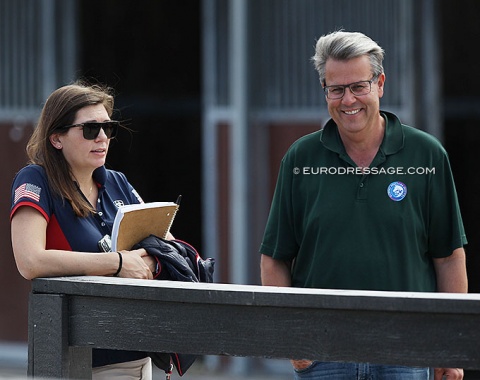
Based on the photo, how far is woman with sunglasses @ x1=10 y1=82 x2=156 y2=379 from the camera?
3391mm

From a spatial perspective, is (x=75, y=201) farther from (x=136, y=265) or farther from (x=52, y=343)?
(x=52, y=343)

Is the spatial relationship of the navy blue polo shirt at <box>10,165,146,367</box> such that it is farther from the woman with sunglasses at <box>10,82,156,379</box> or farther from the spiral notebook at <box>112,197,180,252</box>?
the spiral notebook at <box>112,197,180,252</box>

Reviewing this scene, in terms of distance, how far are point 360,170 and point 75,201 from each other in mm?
898

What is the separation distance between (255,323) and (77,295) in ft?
1.83

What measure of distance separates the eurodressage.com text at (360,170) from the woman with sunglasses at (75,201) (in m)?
0.57

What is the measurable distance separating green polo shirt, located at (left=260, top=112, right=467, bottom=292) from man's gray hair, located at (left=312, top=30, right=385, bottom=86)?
23 centimetres

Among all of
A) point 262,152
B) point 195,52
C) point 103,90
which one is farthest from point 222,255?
point 103,90

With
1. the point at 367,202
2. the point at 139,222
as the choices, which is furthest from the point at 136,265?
the point at 367,202

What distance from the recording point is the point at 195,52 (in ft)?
28.4

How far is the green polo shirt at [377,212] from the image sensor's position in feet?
11.5

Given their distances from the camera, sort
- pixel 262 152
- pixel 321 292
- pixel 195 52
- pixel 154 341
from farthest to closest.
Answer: pixel 195 52 < pixel 262 152 < pixel 154 341 < pixel 321 292

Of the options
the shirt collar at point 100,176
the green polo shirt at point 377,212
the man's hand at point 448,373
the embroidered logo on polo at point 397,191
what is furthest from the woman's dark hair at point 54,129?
the man's hand at point 448,373

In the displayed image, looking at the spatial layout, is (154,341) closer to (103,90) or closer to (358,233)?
(358,233)

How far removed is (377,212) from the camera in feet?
11.6
